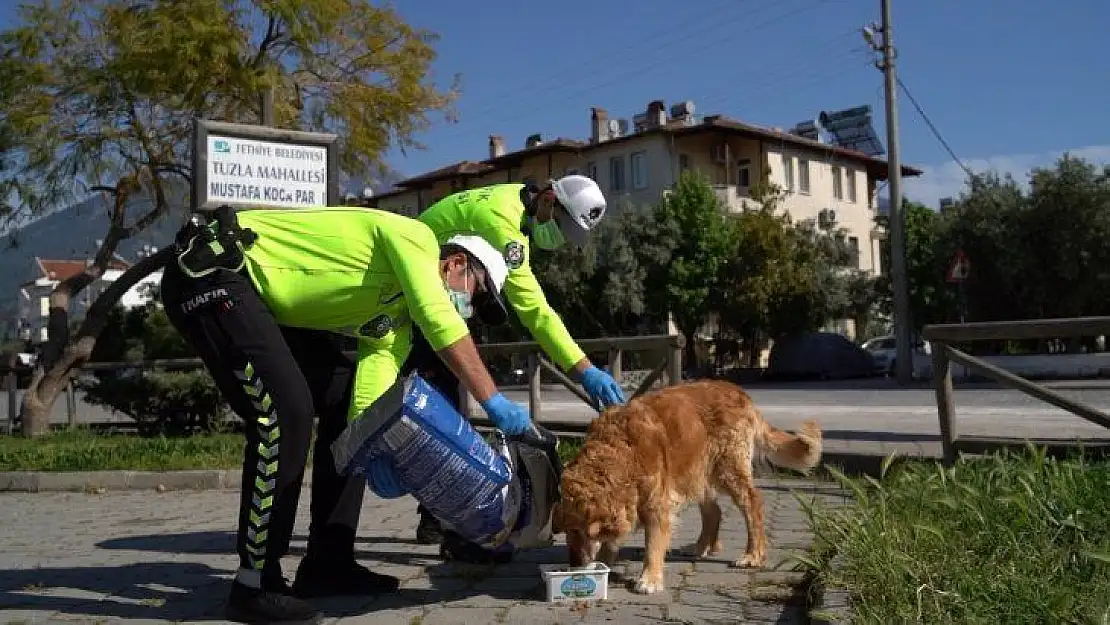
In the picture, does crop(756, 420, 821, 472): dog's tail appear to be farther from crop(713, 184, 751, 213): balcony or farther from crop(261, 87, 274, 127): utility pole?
crop(713, 184, 751, 213): balcony

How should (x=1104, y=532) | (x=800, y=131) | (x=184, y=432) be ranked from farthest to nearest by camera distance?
(x=800, y=131)
(x=184, y=432)
(x=1104, y=532)

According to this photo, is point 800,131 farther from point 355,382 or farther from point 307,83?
point 355,382

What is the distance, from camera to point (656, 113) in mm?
45844

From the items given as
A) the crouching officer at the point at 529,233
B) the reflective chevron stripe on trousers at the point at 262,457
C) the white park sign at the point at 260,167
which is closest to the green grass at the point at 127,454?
the white park sign at the point at 260,167

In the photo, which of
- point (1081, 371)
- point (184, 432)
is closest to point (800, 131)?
point (1081, 371)

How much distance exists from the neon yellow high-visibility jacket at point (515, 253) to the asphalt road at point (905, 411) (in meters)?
3.76

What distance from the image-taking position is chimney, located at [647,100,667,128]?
4562 cm

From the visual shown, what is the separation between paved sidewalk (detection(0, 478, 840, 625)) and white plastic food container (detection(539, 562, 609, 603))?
5 cm

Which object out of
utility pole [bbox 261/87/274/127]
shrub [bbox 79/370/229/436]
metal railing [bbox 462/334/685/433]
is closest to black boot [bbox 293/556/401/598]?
metal railing [bbox 462/334/685/433]

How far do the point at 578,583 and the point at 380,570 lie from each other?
137 centimetres

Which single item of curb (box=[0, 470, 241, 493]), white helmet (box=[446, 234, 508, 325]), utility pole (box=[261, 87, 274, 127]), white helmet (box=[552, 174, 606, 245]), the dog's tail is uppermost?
utility pole (box=[261, 87, 274, 127])

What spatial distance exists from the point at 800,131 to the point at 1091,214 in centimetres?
2446

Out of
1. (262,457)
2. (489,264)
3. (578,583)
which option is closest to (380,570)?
(578,583)

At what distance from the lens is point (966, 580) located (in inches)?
133
